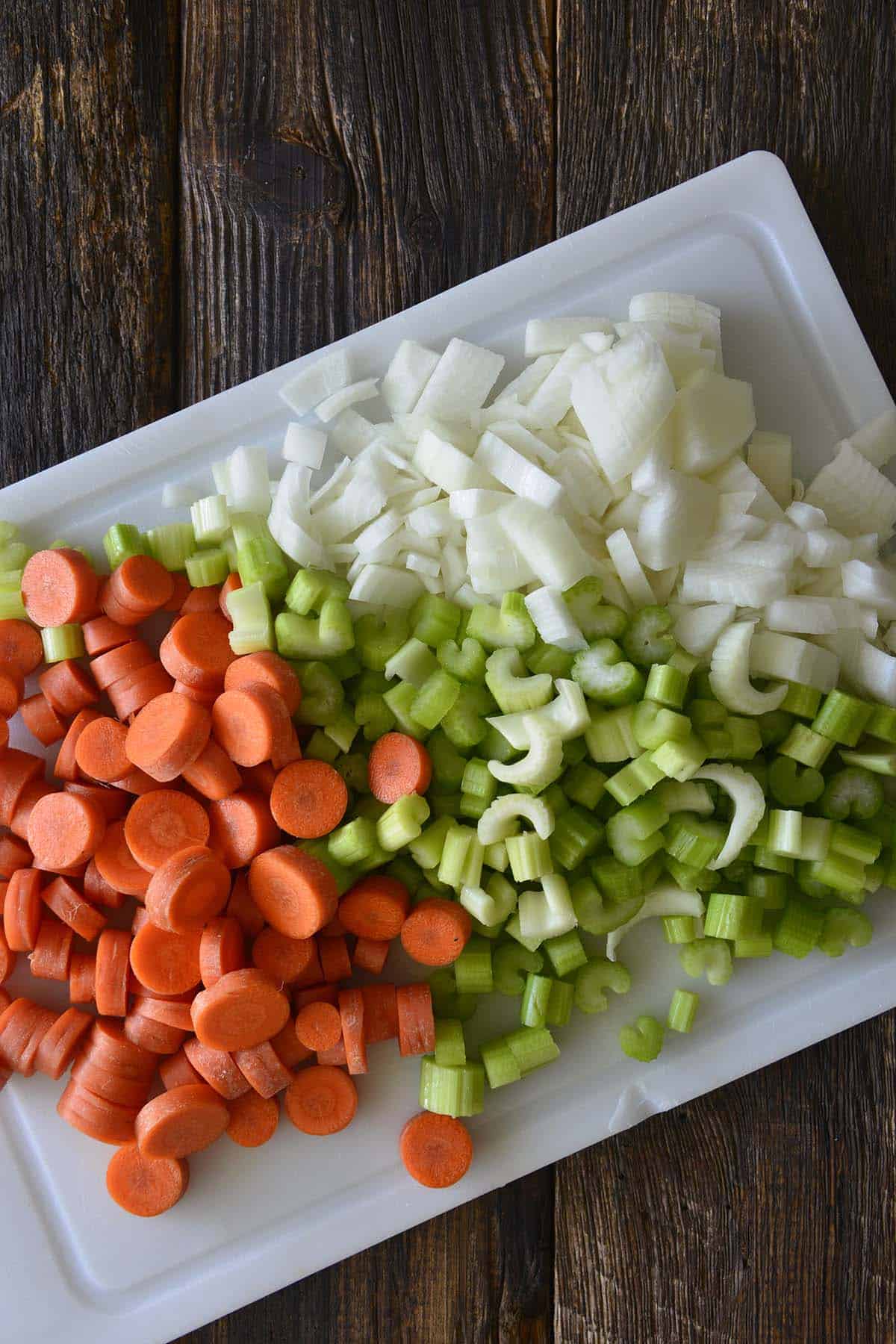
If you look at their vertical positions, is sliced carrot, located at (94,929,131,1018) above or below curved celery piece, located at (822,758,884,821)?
below

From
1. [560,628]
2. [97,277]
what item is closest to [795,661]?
[560,628]

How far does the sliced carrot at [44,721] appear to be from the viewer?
197cm

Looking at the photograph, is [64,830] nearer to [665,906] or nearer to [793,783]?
[665,906]

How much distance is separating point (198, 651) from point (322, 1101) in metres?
0.86

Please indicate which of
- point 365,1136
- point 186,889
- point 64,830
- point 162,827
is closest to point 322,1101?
point 365,1136

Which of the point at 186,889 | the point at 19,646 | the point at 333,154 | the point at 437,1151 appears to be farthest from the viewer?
the point at 333,154

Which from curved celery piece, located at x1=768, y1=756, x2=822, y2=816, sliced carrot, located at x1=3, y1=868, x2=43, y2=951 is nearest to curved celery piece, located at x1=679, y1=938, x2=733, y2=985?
curved celery piece, located at x1=768, y1=756, x2=822, y2=816

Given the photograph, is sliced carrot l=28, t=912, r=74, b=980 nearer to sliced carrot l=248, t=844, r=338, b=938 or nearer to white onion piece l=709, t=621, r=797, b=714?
sliced carrot l=248, t=844, r=338, b=938

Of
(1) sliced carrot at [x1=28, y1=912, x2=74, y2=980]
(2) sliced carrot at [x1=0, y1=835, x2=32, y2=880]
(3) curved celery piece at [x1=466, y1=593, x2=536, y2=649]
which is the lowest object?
(1) sliced carrot at [x1=28, y1=912, x2=74, y2=980]

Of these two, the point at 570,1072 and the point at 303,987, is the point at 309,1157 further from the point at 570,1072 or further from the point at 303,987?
the point at 570,1072

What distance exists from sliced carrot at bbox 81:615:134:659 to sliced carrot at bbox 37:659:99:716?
0.05 meters

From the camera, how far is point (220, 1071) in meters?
1.85

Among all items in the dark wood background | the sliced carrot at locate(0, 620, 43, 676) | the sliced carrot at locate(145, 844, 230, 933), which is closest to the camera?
the sliced carrot at locate(145, 844, 230, 933)

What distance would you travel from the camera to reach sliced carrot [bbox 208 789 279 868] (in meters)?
1.84
